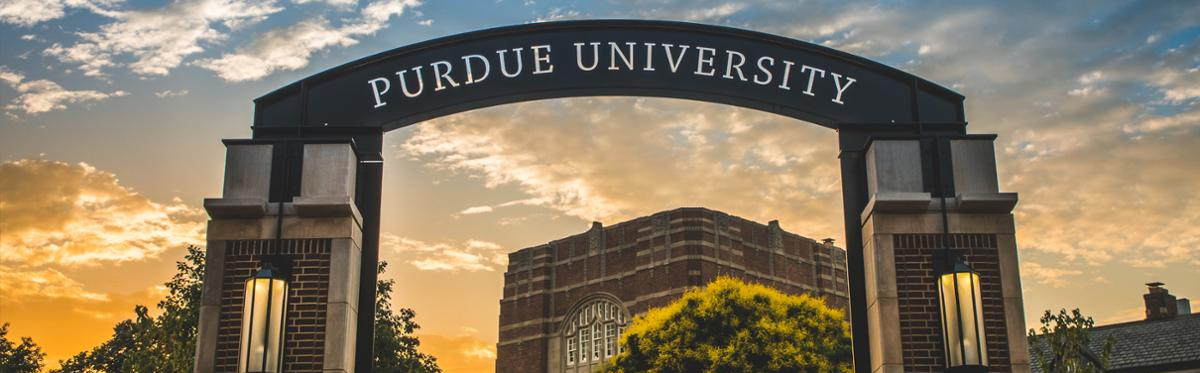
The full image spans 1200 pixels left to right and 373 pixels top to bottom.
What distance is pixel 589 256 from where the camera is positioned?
65.1 metres

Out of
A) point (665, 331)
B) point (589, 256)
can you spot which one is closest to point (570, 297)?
point (589, 256)

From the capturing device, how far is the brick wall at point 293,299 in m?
9.87

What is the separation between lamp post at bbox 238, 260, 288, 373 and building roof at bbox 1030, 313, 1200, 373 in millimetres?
24209

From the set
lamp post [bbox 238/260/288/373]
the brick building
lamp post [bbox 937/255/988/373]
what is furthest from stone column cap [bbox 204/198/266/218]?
the brick building

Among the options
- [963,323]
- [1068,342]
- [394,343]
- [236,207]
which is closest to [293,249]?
[236,207]

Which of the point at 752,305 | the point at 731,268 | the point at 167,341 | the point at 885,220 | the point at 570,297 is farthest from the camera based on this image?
the point at 570,297

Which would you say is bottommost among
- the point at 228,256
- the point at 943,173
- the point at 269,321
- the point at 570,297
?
the point at 269,321

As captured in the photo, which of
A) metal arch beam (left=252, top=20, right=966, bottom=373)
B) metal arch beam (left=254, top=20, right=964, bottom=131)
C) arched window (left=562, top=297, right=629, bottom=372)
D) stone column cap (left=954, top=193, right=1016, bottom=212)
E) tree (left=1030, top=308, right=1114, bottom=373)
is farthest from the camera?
arched window (left=562, top=297, right=629, bottom=372)

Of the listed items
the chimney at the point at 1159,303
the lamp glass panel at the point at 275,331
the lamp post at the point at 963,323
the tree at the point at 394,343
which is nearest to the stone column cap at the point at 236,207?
the lamp glass panel at the point at 275,331

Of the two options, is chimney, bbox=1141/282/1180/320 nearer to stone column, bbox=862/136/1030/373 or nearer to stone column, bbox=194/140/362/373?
stone column, bbox=862/136/1030/373

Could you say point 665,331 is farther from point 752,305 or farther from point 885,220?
point 885,220

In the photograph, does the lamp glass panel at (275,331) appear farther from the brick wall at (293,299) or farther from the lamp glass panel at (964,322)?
the lamp glass panel at (964,322)

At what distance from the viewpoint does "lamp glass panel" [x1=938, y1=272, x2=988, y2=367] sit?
31.4 feet

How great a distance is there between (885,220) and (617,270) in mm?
53307
